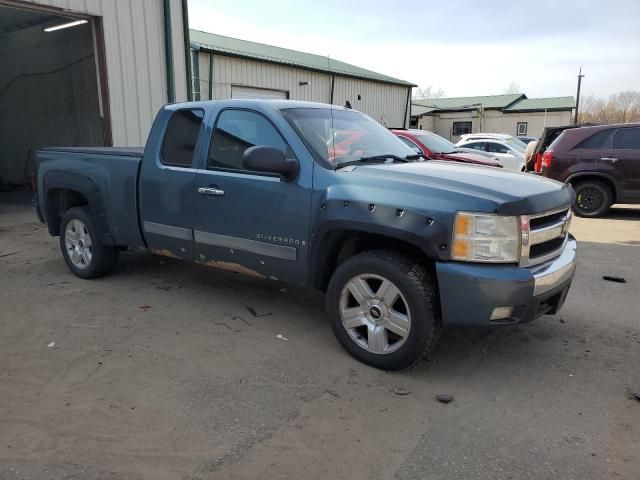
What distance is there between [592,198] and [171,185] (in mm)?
8351

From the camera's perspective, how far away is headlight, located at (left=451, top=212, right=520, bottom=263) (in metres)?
3.13

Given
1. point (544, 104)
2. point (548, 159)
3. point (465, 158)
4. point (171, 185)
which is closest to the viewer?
point (171, 185)

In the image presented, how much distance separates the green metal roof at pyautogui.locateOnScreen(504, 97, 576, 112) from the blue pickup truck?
40148 mm

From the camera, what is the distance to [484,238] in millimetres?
3139

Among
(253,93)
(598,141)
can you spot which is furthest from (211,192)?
(253,93)

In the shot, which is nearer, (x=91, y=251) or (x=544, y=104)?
(x=91, y=251)

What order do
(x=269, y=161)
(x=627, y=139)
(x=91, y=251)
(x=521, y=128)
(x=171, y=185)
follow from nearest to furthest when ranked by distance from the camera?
(x=269, y=161) < (x=171, y=185) < (x=91, y=251) < (x=627, y=139) < (x=521, y=128)

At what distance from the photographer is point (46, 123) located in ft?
46.8

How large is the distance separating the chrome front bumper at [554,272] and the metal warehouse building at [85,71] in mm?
8459

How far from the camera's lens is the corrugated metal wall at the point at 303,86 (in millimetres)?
16141

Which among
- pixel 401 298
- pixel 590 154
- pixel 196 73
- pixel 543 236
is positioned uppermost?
pixel 196 73

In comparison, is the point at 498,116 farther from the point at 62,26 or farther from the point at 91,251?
the point at 91,251

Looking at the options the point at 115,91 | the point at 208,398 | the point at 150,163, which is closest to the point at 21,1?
the point at 115,91

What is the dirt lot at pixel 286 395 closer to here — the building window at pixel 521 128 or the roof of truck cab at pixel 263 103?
the roof of truck cab at pixel 263 103
